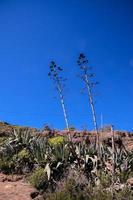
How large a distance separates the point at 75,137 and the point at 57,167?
9.26 meters

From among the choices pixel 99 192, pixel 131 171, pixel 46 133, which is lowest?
pixel 99 192

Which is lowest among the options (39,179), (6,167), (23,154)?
(39,179)

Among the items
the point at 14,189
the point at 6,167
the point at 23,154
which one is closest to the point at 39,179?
the point at 14,189

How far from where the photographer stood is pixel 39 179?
1636 cm

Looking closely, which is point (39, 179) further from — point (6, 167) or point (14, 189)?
point (6, 167)

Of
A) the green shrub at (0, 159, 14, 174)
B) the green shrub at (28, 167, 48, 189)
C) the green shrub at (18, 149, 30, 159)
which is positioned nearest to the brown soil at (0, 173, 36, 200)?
the green shrub at (28, 167, 48, 189)

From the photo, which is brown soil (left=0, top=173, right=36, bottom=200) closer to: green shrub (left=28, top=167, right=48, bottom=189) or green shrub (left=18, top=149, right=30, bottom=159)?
green shrub (left=28, top=167, right=48, bottom=189)

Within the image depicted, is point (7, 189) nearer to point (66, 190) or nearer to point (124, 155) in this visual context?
point (66, 190)

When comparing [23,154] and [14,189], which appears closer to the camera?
[14,189]

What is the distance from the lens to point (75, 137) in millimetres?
26578

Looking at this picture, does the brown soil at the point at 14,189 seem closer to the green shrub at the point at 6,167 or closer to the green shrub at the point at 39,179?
the green shrub at the point at 39,179

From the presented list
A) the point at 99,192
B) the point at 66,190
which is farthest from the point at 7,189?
the point at 99,192

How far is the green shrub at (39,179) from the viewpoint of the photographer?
16.2m

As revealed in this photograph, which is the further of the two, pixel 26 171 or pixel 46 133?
pixel 46 133
